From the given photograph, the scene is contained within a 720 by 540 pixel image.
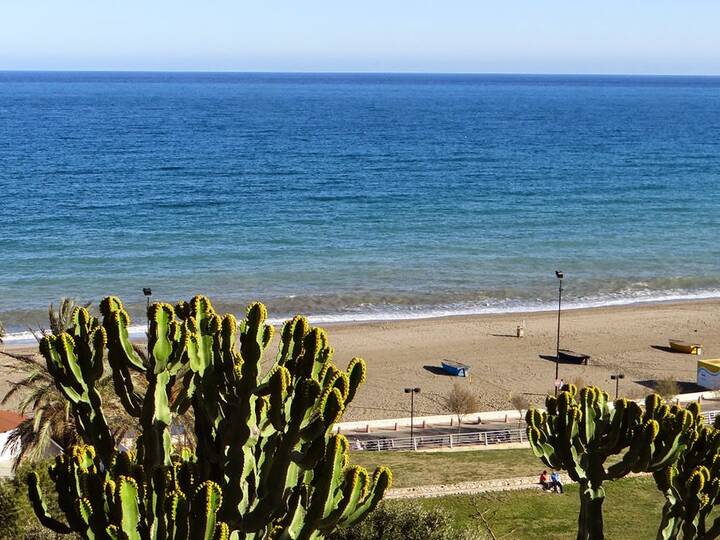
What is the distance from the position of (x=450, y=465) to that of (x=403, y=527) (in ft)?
26.1

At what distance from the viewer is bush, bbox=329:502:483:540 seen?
15.8 meters

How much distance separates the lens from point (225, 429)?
9.90 m

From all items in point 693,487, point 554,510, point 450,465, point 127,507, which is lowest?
point 450,465

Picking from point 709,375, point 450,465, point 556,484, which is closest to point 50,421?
point 450,465

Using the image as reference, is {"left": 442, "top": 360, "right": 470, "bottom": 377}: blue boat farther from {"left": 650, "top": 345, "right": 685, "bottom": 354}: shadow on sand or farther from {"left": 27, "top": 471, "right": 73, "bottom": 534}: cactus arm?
{"left": 27, "top": 471, "right": 73, "bottom": 534}: cactus arm

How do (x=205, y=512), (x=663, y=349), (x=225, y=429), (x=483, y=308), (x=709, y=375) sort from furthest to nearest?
(x=483, y=308)
(x=663, y=349)
(x=709, y=375)
(x=225, y=429)
(x=205, y=512)

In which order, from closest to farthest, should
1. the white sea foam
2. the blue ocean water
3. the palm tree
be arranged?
the palm tree
the white sea foam
the blue ocean water

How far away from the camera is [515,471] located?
76.1ft

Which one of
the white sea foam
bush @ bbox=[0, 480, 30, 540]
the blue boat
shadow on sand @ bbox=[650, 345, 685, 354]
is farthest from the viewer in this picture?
the white sea foam

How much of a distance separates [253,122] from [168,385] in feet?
462

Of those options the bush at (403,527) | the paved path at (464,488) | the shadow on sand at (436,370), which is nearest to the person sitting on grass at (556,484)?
the paved path at (464,488)

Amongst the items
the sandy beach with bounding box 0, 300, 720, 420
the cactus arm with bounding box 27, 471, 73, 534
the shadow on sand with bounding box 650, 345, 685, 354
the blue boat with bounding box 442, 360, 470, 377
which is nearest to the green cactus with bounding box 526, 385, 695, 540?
the cactus arm with bounding box 27, 471, 73, 534

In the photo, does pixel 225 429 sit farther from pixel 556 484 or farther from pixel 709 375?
pixel 709 375

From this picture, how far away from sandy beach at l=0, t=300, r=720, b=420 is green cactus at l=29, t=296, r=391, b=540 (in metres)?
23.3
